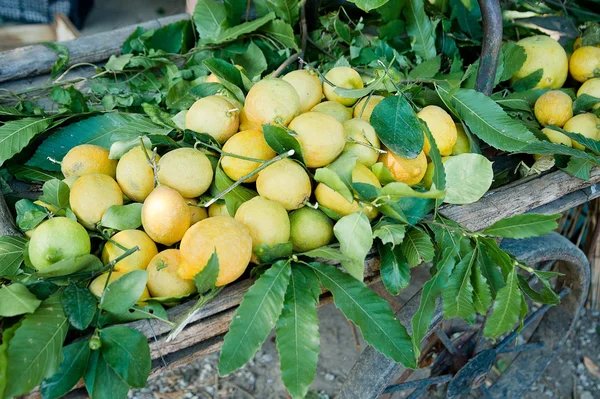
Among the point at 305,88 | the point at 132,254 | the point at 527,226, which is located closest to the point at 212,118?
the point at 305,88

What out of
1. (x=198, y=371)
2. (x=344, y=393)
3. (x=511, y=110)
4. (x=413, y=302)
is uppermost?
(x=511, y=110)

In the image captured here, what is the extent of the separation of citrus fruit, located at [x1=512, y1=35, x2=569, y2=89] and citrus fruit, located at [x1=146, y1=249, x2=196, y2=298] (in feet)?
4.09

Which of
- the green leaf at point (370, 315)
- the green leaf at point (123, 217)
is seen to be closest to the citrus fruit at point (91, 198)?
the green leaf at point (123, 217)

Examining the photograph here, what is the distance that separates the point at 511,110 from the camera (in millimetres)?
1549

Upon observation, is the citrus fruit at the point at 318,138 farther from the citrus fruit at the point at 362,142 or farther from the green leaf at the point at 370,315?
the green leaf at the point at 370,315

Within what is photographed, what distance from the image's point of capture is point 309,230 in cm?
109

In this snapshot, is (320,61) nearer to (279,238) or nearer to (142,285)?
(279,238)

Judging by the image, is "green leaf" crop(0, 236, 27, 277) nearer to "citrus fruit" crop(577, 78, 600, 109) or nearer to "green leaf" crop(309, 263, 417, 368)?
"green leaf" crop(309, 263, 417, 368)

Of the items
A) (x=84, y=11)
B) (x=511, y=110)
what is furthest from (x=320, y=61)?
(x=84, y=11)

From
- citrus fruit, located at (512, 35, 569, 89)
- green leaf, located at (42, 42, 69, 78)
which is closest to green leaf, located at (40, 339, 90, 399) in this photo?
green leaf, located at (42, 42, 69, 78)

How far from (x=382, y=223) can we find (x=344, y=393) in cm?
53

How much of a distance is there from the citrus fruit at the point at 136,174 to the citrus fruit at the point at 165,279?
186mm

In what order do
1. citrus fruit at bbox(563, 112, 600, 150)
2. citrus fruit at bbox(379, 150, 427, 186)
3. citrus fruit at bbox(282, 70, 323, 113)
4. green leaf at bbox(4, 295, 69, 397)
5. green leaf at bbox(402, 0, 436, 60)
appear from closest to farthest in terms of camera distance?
green leaf at bbox(4, 295, 69, 397) → citrus fruit at bbox(379, 150, 427, 186) → citrus fruit at bbox(282, 70, 323, 113) → citrus fruit at bbox(563, 112, 600, 150) → green leaf at bbox(402, 0, 436, 60)

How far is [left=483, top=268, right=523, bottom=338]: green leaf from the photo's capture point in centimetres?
95
